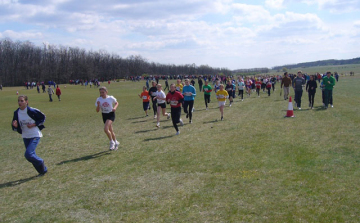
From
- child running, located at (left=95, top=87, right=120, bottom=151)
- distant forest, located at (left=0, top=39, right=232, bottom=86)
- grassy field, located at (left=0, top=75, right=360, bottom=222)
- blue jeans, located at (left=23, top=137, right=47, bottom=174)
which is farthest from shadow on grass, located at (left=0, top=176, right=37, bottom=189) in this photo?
distant forest, located at (left=0, top=39, right=232, bottom=86)

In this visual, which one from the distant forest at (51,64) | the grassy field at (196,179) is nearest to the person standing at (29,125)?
the grassy field at (196,179)

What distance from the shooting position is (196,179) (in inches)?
248

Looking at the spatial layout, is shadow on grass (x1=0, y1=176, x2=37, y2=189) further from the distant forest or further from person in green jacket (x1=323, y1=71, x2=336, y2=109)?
the distant forest

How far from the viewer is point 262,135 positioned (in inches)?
408

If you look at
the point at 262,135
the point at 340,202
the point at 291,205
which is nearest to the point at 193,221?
the point at 291,205

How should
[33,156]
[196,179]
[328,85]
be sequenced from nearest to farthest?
[196,179], [33,156], [328,85]

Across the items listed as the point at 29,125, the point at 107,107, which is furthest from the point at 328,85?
the point at 29,125

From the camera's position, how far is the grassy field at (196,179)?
189 inches

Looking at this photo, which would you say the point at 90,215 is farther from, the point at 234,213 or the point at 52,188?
the point at 234,213

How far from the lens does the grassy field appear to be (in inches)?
189

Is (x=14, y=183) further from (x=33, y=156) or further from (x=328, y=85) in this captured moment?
(x=328, y=85)

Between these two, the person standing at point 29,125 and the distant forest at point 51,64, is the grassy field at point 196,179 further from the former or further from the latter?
the distant forest at point 51,64

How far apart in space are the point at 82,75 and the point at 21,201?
114 m

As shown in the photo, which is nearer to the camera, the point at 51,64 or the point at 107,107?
the point at 107,107
